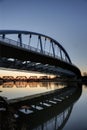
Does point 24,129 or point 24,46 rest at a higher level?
point 24,46

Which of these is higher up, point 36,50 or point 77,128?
point 36,50

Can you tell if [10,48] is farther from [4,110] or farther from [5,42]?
Answer: [4,110]

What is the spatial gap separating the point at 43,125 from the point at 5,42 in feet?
65.9

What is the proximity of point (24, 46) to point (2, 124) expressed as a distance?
27461 millimetres

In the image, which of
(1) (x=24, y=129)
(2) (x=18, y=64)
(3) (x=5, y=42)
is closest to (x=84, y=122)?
(1) (x=24, y=129)

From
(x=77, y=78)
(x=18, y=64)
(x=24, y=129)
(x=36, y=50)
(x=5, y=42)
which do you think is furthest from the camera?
(x=77, y=78)

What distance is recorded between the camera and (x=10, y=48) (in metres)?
35.0

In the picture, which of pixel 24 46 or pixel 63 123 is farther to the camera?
pixel 24 46

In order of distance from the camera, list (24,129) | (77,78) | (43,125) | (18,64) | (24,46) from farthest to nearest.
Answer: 1. (77,78)
2. (18,64)
3. (24,46)
4. (43,125)
5. (24,129)

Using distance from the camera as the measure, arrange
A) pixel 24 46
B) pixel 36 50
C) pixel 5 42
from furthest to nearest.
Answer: pixel 36 50 → pixel 24 46 → pixel 5 42

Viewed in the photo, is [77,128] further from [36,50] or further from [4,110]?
[36,50]

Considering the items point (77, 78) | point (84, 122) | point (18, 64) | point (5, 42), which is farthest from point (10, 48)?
point (77, 78)

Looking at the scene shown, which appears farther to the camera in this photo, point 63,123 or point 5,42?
point 5,42

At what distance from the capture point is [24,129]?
12.6 m
